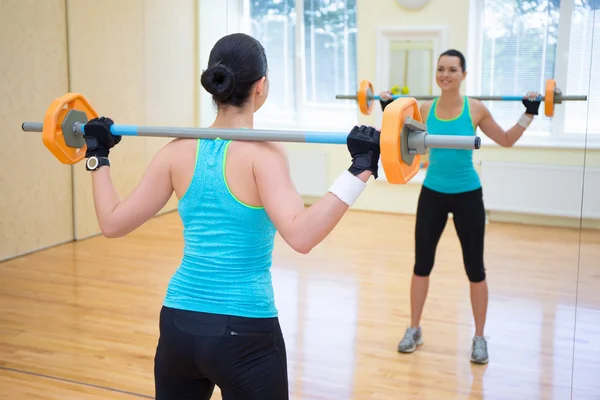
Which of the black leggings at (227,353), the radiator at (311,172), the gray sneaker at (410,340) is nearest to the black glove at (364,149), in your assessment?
the black leggings at (227,353)

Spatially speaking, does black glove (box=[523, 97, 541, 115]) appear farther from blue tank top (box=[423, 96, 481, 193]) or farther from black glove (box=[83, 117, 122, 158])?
black glove (box=[83, 117, 122, 158])

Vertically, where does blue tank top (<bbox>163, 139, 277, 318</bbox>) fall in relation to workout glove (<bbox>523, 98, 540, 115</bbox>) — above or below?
below

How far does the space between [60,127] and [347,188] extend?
2.48 feet

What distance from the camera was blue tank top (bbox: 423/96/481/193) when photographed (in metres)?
2.85

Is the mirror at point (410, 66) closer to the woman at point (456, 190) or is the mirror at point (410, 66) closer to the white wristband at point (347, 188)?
the woman at point (456, 190)

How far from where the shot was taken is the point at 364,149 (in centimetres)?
133

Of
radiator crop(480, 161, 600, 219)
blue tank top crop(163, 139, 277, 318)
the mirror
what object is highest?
the mirror

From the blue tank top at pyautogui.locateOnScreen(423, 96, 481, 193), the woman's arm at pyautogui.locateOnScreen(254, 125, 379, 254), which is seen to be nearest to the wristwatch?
the woman's arm at pyautogui.locateOnScreen(254, 125, 379, 254)

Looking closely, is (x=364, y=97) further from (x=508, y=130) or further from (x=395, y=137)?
(x=395, y=137)

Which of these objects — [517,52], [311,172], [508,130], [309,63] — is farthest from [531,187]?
[508,130]

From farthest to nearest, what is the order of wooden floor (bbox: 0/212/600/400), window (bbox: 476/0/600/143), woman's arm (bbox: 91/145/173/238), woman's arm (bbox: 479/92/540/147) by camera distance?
1. window (bbox: 476/0/600/143)
2. woman's arm (bbox: 479/92/540/147)
3. wooden floor (bbox: 0/212/600/400)
4. woman's arm (bbox: 91/145/173/238)

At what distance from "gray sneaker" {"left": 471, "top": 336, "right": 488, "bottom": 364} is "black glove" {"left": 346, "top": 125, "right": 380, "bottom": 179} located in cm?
181

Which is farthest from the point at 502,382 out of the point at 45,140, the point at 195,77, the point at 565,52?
the point at 195,77

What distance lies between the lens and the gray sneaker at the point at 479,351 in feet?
9.55
